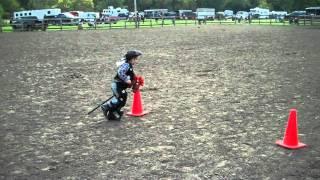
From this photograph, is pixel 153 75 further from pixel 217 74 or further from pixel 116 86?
pixel 116 86

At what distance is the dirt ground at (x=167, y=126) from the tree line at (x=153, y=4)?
2797 inches

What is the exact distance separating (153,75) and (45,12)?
57.7 meters

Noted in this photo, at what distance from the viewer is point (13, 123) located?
734 cm

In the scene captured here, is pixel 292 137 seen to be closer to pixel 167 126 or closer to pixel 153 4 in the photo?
pixel 167 126

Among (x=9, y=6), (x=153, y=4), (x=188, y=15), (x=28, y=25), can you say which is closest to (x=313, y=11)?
(x=188, y=15)

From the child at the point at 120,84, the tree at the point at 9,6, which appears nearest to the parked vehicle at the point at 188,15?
the tree at the point at 9,6

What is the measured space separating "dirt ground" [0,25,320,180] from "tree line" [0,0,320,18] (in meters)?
71.0

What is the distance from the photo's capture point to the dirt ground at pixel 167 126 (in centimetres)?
511

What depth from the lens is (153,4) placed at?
380 ft

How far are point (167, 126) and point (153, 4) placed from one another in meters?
111

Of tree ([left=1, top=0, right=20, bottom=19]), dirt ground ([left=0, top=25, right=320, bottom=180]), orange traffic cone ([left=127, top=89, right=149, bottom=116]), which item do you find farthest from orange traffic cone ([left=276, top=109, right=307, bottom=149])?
tree ([left=1, top=0, right=20, bottom=19])

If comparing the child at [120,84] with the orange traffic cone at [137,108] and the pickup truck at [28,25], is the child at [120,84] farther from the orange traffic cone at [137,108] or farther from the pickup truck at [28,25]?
the pickup truck at [28,25]

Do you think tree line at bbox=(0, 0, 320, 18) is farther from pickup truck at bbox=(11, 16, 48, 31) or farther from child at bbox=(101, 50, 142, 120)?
child at bbox=(101, 50, 142, 120)

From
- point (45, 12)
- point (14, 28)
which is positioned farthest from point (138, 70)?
point (45, 12)
